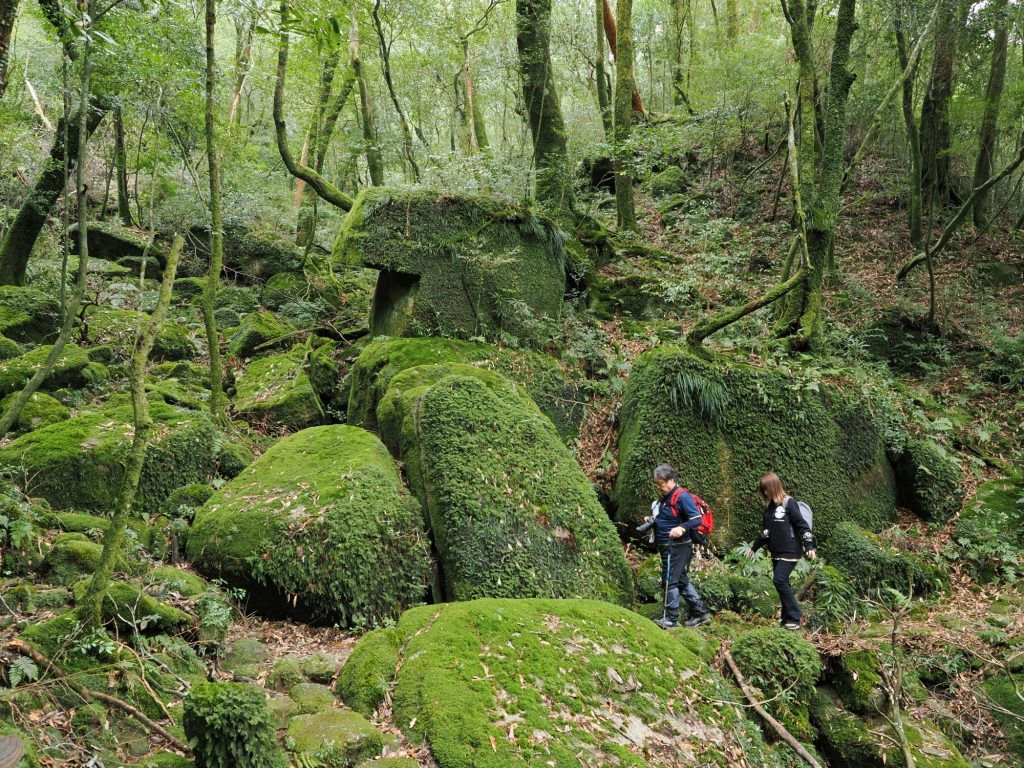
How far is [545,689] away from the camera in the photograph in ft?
12.8

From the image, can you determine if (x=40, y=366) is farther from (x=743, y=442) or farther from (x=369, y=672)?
(x=743, y=442)

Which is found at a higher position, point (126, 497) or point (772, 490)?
point (126, 497)

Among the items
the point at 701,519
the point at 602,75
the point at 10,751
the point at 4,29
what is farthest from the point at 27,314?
the point at 602,75

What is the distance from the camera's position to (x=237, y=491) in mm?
5965

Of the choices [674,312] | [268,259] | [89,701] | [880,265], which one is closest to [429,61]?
[268,259]

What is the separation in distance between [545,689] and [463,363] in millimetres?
5215

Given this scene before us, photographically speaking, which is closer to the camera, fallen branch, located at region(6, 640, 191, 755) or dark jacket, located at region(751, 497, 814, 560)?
fallen branch, located at region(6, 640, 191, 755)

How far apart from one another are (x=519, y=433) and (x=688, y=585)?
237cm

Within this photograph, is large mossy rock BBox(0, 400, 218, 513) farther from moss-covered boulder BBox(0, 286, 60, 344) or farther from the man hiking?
the man hiking

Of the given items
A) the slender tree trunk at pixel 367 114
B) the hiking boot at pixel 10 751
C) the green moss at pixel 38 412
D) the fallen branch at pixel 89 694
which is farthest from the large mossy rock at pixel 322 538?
the slender tree trunk at pixel 367 114

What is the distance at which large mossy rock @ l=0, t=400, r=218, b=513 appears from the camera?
19.6 ft

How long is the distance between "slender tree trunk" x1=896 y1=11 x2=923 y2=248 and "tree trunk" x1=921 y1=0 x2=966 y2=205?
342 mm

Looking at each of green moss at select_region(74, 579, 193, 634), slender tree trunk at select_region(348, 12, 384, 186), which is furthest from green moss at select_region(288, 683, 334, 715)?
slender tree trunk at select_region(348, 12, 384, 186)

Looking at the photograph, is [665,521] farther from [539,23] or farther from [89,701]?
[539,23]
